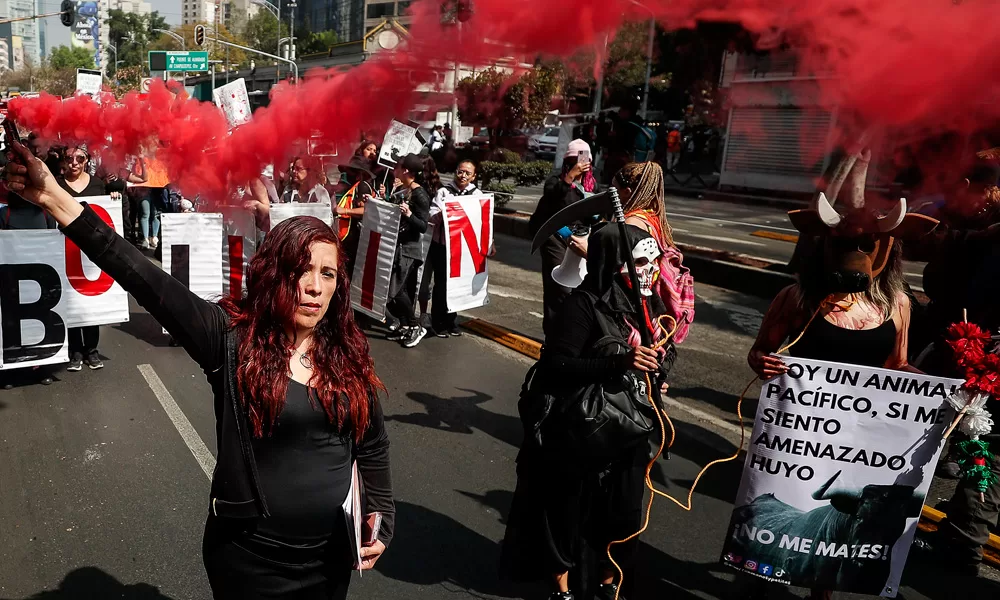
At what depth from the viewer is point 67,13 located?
35344mm

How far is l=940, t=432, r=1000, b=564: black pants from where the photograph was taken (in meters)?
3.89

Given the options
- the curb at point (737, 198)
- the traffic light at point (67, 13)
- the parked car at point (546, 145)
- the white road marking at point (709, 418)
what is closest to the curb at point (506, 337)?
the white road marking at point (709, 418)

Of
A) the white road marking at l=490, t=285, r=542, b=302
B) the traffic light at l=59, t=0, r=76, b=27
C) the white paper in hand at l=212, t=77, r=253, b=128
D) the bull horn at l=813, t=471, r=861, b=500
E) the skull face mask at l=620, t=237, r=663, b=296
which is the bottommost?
the white road marking at l=490, t=285, r=542, b=302

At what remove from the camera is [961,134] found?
4.89 meters

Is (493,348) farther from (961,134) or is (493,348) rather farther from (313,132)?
(961,134)

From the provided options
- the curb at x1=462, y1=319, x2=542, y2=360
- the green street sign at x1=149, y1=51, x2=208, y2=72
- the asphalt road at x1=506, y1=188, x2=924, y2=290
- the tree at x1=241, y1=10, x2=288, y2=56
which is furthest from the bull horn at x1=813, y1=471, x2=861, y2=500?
the tree at x1=241, y1=10, x2=288, y2=56

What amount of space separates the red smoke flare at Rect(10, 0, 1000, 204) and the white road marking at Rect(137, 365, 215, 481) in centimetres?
168

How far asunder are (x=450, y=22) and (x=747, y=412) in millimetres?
3844

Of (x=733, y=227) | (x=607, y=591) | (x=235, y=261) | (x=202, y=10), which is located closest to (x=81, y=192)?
(x=235, y=261)

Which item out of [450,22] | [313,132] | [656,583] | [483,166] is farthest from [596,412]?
[483,166]

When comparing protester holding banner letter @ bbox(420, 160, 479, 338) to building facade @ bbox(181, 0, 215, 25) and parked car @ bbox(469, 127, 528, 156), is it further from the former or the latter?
building facade @ bbox(181, 0, 215, 25)

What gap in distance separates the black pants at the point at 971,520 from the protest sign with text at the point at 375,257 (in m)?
5.48

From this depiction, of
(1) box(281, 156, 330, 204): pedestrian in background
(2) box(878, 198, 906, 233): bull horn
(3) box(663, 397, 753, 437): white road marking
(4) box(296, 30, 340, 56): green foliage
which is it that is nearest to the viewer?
(2) box(878, 198, 906, 233): bull horn

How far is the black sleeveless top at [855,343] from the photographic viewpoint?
10.5ft
